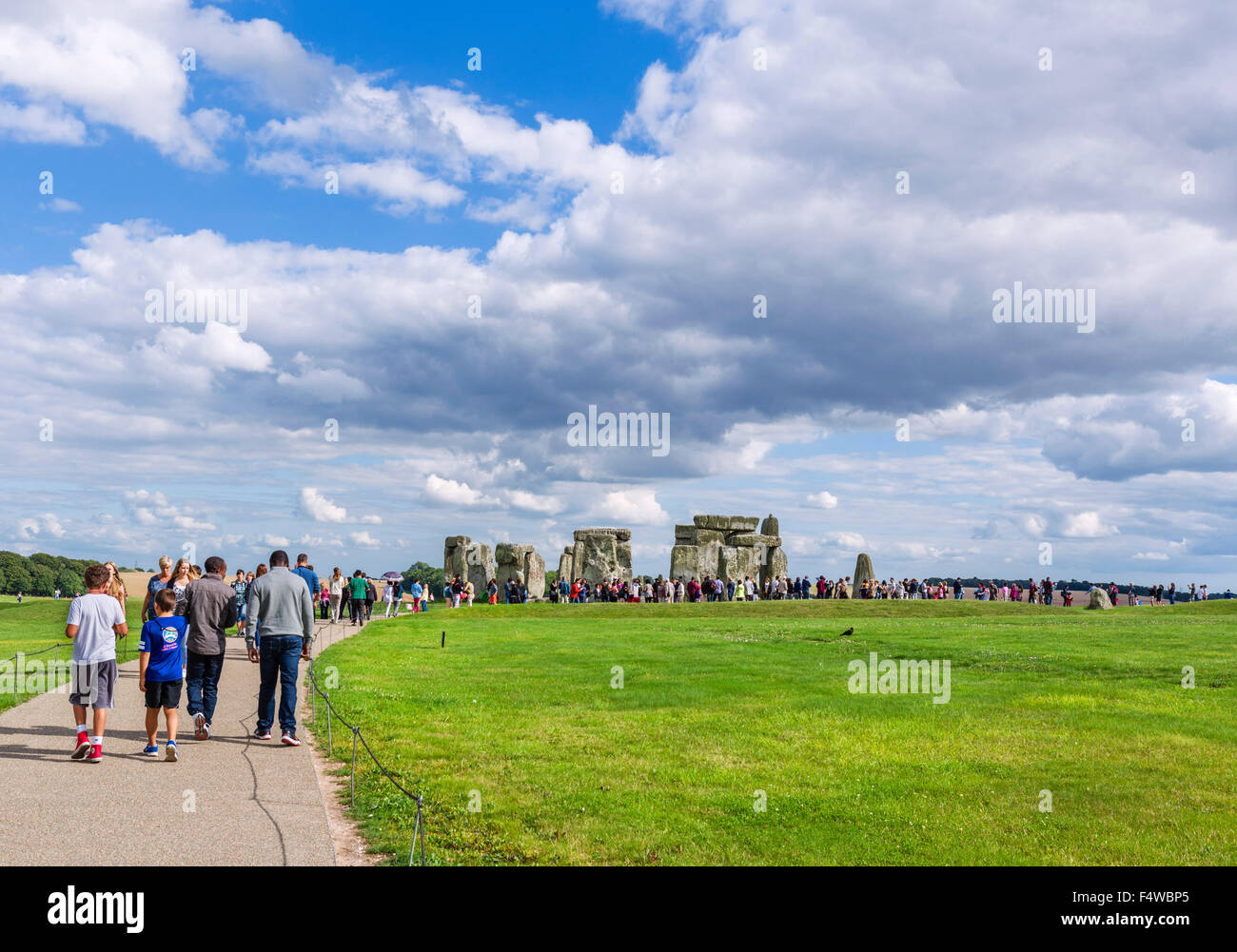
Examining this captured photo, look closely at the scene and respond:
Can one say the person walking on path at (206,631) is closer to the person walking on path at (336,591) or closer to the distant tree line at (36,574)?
the person walking on path at (336,591)

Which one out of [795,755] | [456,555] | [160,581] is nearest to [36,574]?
[456,555]

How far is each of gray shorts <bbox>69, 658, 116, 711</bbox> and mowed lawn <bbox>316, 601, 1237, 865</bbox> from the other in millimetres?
2728

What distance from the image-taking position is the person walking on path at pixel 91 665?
32.6 ft

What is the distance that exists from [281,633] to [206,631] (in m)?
0.96

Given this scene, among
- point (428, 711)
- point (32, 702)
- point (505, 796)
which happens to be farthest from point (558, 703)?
point (32, 702)

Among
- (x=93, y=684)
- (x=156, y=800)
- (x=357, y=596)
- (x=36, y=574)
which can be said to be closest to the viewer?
(x=156, y=800)

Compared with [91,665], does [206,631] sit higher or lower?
higher

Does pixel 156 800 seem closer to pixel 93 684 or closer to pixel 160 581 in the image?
pixel 93 684

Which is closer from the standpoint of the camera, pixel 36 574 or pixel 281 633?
pixel 281 633

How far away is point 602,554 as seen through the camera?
47.6 meters

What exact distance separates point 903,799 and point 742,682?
7.62 metres

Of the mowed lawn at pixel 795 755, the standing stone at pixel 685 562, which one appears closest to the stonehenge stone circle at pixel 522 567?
the standing stone at pixel 685 562

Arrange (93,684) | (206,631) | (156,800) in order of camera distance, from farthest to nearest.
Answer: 1. (206,631)
2. (93,684)
3. (156,800)

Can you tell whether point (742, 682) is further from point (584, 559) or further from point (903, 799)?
point (584, 559)
